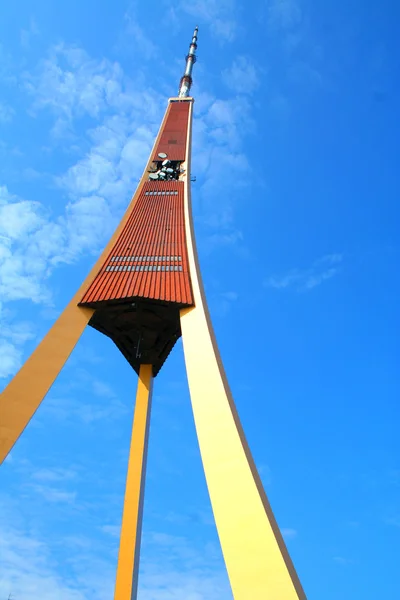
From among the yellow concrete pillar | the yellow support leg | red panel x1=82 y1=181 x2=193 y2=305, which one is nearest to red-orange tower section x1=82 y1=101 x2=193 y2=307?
red panel x1=82 y1=181 x2=193 y2=305

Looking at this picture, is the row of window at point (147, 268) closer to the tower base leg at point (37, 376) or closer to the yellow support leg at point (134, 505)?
the tower base leg at point (37, 376)

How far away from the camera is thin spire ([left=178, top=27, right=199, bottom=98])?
2809 centimetres

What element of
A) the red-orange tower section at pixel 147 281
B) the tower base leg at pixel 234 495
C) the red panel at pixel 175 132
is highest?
the red panel at pixel 175 132

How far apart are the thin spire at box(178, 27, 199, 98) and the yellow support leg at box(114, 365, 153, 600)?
19360 millimetres

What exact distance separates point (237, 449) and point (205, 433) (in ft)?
2.09

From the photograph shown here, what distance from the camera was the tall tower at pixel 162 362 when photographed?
252 inches

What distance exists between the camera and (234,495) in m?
7.05

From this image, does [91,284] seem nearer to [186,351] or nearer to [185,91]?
[186,351]

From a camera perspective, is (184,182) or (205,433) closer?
(205,433)

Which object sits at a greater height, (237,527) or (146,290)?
(146,290)

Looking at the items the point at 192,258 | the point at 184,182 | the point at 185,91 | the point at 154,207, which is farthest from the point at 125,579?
the point at 185,91

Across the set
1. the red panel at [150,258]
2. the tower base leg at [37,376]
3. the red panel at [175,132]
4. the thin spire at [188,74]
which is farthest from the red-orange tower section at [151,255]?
the thin spire at [188,74]

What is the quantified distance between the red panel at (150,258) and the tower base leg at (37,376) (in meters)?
0.87

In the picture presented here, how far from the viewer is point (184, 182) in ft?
58.5
